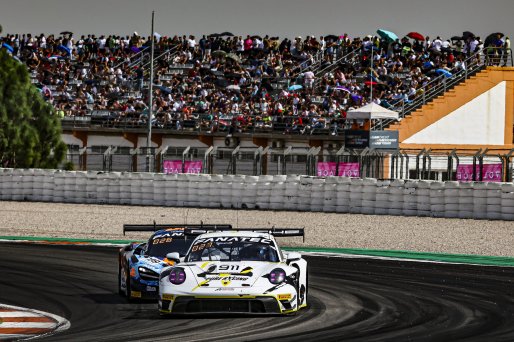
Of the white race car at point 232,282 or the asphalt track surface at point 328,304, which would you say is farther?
the white race car at point 232,282

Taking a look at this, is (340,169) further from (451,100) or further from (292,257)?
(292,257)

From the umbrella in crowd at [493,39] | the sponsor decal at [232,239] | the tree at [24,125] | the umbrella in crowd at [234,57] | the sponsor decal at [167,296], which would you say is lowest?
the sponsor decal at [167,296]

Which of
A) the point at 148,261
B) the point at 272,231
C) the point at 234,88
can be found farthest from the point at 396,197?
the point at 148,261

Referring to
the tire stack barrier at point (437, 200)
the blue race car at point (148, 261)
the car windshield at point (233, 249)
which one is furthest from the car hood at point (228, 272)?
the tire stack barrier at point (437, 200)

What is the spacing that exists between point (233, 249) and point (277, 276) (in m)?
0.95

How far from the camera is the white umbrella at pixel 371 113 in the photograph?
1516 inches

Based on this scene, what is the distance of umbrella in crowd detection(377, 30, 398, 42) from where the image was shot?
4284cm

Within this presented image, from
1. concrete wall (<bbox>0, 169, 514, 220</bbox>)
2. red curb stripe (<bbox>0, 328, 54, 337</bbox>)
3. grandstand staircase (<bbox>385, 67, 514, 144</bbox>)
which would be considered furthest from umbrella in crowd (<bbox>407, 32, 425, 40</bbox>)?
red curb stripe (<bbox>0, 328, 54, 337</bbox>)

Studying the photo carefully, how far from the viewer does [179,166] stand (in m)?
36.9

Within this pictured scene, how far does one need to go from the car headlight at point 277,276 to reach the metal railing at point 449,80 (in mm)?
28921

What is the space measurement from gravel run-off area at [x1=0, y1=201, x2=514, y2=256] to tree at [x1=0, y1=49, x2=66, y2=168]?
7007 mm

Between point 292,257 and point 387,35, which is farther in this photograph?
point 387,35

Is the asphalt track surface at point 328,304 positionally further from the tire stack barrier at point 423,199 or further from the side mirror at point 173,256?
the tire stack barrier at point 423,199

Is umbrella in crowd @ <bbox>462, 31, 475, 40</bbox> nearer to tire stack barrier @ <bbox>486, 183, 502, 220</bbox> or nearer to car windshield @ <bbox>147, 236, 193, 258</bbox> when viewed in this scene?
tire stack barrier @ <bbox>486, 183, 502, 220</bbox>
